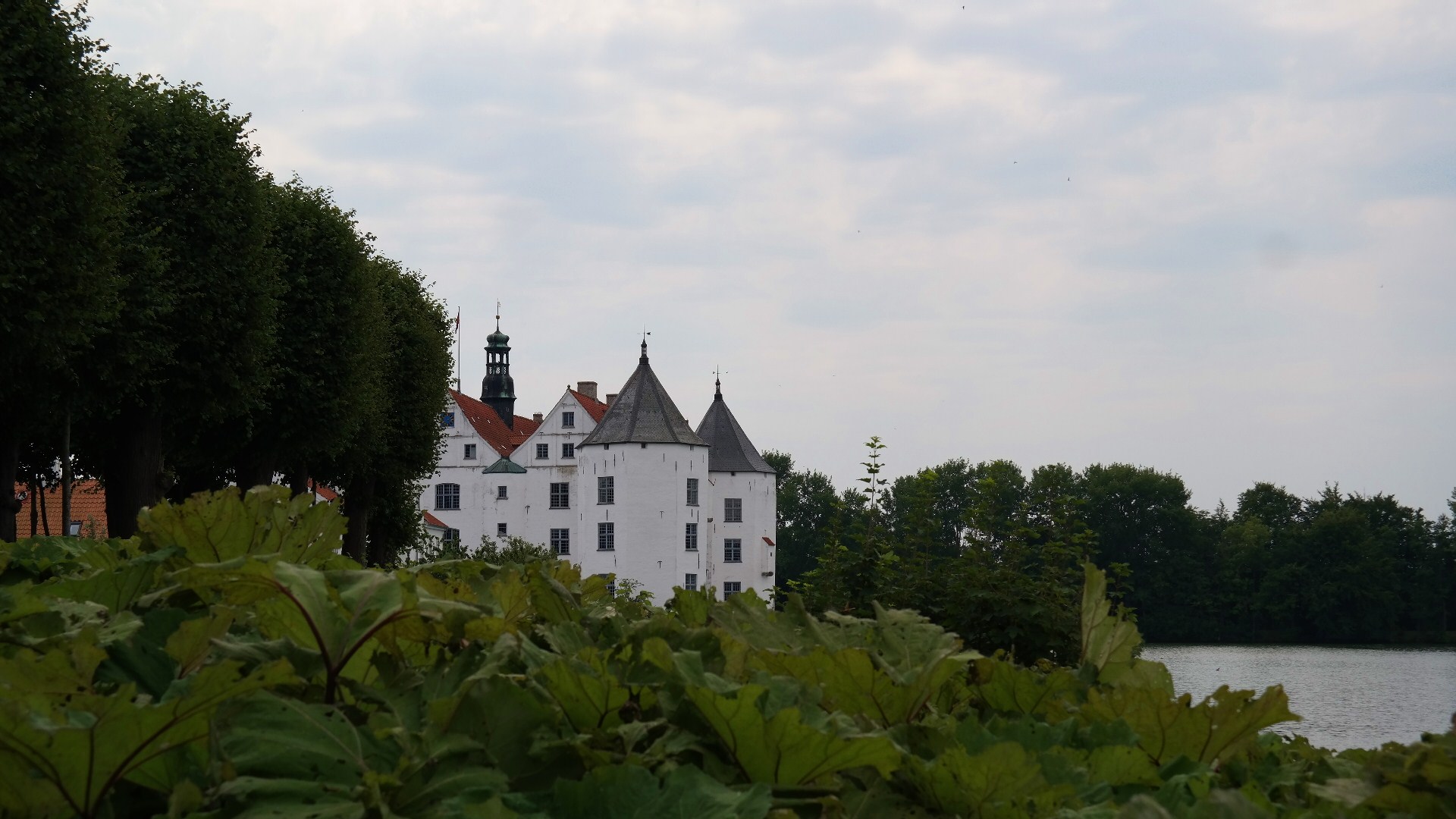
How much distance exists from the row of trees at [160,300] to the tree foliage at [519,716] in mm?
22819

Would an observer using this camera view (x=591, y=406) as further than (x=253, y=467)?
Yes

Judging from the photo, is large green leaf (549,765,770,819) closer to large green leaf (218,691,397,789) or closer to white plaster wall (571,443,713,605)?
large green leaf (218,691,397,789)

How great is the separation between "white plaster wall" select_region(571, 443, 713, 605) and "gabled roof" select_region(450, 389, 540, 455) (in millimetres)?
9382

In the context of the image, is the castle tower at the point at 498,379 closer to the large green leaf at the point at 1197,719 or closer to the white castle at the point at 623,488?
the white castle at the point at 623,488

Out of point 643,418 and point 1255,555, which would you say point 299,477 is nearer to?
point 643,418

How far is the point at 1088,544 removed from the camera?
45.4 feet

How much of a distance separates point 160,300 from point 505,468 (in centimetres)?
4984

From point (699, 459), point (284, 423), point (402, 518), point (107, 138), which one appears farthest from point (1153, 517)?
point (107, 138)

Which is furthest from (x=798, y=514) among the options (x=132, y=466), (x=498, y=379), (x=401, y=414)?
(x=132, y=466)

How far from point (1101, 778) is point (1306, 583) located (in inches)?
3945

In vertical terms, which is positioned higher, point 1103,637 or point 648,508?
point 1103,637

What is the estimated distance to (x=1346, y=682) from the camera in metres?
42.5

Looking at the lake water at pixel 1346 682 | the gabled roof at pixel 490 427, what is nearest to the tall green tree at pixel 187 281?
the lake water at pixel 1346 682

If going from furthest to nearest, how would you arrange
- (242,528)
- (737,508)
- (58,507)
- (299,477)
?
(737,508), (58,507), (299,477), (242,528)
